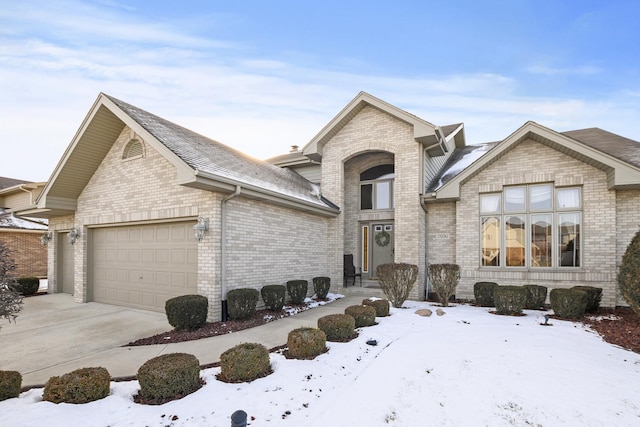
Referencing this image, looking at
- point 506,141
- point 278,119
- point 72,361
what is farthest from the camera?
point 278,119

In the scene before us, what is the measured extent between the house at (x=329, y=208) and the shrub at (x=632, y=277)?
269cm

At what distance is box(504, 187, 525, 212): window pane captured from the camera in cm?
1017

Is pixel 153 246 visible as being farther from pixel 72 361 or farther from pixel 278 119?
pixel 278 119

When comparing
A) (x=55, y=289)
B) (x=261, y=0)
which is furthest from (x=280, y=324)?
(x=55, y=289)

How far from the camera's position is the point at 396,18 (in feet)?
32.3

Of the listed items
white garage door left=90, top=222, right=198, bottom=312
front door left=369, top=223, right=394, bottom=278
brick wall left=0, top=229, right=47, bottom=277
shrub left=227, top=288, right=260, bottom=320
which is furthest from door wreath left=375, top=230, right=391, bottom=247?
brick wall left=0, top=229, right=47, bottom=277

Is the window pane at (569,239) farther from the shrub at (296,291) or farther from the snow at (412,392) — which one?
the shrub at (296,291)

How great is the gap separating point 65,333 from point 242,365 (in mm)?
5412

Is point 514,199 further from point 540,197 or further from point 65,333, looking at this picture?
point 65,333

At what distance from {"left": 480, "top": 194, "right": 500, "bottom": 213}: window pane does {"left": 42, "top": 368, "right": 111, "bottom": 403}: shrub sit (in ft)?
34.6

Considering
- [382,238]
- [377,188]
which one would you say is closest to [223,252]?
[382,238]

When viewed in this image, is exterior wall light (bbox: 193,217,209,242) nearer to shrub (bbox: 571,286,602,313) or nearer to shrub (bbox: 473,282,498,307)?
shrub (bbox: 473,282,498,307)

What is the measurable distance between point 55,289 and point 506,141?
17.4m

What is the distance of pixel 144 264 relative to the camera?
9.41 metres
